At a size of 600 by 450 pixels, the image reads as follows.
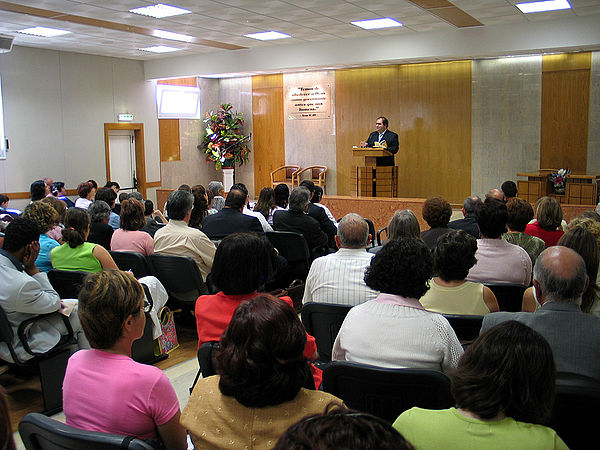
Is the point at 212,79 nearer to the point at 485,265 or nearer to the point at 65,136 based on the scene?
the point at 65,136

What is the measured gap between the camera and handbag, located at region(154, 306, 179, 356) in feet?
Result: 15.3

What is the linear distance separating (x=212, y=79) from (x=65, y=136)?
4463 mm

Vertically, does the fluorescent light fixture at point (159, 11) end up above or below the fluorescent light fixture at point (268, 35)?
below

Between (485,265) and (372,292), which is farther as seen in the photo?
(485,265)

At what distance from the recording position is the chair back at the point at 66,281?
415 cm

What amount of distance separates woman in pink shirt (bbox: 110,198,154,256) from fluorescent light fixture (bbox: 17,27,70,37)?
6.25 m

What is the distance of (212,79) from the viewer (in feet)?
49.8

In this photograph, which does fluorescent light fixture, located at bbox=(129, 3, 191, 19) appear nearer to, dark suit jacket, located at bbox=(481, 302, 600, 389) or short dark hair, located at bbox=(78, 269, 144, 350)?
short dark hair, located at bbox=(78, 269, 144, 350)

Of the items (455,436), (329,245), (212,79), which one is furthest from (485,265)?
(212,79)

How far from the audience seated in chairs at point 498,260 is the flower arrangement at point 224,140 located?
11343 mm

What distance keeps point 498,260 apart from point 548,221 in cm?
133

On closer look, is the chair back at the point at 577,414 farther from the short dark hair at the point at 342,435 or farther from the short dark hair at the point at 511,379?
the short dark hair at the point at 342,435

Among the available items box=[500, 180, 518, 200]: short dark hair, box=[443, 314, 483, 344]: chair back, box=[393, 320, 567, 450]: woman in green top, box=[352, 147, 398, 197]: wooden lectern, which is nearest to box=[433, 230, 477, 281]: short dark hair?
box=[443, 314, 483, 344]: chair back

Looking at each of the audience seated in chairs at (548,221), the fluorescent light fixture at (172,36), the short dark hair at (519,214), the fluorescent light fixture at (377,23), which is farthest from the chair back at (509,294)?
the fluorescent light fixture at (172,36)
